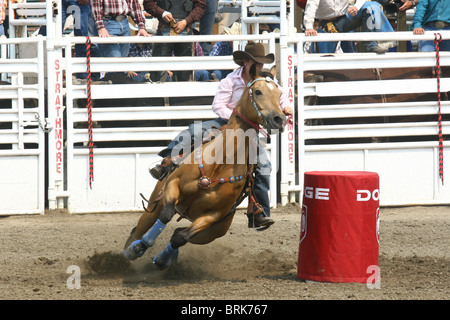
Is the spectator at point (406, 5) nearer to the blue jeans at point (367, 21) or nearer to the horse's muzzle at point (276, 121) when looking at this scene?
the blue jeans at point (367, 21)

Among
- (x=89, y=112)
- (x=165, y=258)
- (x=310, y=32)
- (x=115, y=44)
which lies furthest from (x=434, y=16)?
(x=165, y=258)

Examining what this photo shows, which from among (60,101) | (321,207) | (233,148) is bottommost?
(321,207)

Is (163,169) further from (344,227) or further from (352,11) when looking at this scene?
(352,11)

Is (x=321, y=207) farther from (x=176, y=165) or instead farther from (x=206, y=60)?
(x=206, y=60)

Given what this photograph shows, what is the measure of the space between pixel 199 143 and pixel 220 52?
4807mm

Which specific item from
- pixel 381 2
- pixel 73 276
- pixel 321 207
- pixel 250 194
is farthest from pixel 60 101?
pixel 381 2

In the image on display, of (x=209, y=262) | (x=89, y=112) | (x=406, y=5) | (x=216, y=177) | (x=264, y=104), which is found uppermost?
(x=406, y=5)

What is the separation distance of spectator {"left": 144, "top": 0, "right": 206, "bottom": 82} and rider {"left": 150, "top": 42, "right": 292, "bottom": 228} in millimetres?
3604

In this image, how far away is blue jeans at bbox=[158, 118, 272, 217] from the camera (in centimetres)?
680

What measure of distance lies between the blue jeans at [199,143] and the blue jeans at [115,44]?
134 inches

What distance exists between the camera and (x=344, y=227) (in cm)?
650

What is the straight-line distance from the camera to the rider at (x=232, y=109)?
679cm

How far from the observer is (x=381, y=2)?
1177 centimetres

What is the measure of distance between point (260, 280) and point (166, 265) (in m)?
0.89
